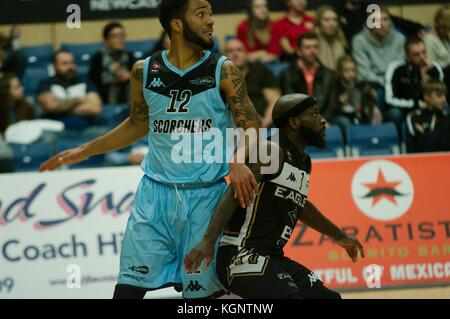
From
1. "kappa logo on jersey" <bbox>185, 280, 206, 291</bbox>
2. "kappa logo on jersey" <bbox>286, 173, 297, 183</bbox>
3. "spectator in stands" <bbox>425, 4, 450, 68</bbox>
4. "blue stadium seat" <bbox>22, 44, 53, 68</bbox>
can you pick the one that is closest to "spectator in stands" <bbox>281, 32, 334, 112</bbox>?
"spectator in stands" <bbox>425, 4, 450, 68</bbox>

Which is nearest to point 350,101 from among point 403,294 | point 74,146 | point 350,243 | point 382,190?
point 382,190

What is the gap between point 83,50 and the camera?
11.3 meters

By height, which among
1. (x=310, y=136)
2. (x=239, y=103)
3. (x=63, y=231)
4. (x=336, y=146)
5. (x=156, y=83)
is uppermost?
(x=156, y=83)

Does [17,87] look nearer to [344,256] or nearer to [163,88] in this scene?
[344,256]

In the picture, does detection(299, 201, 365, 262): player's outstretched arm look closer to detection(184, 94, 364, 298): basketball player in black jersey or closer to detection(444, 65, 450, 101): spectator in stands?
detection(184, 94, 364, 298): basketball player in black jersey

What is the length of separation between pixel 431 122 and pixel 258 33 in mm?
2489

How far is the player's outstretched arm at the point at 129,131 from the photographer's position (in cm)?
507

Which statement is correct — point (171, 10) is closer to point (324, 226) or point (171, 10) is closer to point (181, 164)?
point (181, 164)

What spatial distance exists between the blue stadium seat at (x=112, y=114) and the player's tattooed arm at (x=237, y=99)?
17.4 feet

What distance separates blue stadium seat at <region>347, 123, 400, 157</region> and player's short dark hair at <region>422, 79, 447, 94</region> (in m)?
0.58

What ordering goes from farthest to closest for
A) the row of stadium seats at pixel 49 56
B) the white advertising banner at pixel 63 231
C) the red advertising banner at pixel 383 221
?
the row of stadium seats at pixel 49 56 < the red advertising banner at pixel 383 221 < the white advertising banner at pixel 63 231

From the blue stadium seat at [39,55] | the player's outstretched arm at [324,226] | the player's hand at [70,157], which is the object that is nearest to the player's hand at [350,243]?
the player's outstretched arm at [324,226]

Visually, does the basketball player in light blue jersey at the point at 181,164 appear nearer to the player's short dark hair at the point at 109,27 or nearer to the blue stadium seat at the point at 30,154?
the blue stadium seat at the point at 30,154

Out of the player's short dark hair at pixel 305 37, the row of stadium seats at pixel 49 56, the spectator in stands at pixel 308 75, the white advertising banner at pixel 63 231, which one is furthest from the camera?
the row of stadium seats at pixel 49 56
